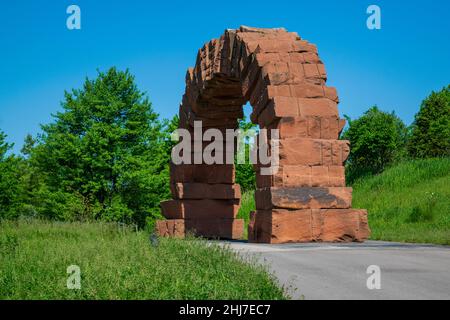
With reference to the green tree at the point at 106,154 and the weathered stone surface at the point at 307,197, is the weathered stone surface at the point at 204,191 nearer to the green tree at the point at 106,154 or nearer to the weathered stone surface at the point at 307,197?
the weathered stone surface at the point at 307,197

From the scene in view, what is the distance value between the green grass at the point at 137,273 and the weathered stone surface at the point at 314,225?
1416 millimetres

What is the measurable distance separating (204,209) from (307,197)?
6.50 meters

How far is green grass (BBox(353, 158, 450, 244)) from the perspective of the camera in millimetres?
14227

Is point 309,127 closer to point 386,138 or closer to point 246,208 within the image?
point 246,208

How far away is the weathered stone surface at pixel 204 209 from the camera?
14.3 metres

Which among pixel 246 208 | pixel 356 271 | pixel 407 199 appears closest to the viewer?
pixel 356 271

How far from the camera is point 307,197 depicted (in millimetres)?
8242

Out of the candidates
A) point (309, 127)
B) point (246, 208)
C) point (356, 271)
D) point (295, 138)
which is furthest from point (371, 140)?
point (356, 271)

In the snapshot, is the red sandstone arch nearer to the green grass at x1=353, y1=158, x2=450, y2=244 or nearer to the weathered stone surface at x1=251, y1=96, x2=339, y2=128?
the weathered stone surface at x1=251, y1=96, x2=339, y2=128

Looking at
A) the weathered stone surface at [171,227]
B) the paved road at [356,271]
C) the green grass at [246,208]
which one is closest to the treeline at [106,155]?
the green grass at [246,208]

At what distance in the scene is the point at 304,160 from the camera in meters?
8.56

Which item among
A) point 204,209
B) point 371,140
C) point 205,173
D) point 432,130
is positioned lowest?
point 204,209

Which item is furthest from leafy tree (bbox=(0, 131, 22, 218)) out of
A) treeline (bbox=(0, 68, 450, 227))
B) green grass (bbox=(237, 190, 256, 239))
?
green grass (bbox=(237, 190, 256, 239))
